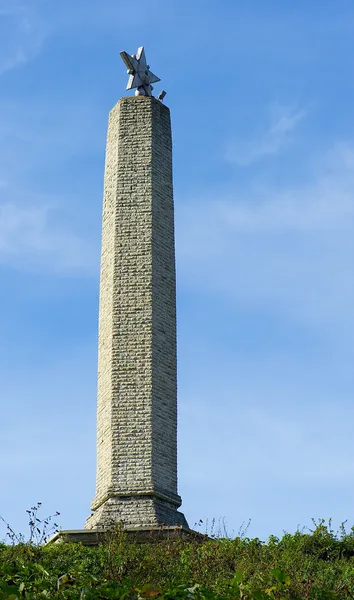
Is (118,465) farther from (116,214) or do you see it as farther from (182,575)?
(182,575)

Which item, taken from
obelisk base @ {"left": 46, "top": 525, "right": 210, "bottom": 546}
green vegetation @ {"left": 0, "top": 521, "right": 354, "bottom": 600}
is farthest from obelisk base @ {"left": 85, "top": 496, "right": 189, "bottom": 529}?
green vegetation @ {"left": 0, "top": 521, "right": 354, "bottom": 600}

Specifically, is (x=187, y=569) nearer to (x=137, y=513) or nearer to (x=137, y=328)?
(x=137, y=513)

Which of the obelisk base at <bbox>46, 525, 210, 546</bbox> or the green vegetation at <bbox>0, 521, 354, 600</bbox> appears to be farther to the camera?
the obelisk base at <bbox>46, 525, 210, 546</bbox>

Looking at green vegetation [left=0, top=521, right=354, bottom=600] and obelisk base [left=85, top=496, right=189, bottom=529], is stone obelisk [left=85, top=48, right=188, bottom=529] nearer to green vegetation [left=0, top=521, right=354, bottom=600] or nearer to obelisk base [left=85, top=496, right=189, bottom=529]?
obelisk base [left=85, top=496, right=189, bottom=529]

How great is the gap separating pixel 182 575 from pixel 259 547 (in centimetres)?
241

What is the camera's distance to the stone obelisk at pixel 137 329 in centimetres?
1859

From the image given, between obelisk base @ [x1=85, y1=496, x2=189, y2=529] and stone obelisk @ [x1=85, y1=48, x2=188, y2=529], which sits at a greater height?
stone obelisk @ [x1=85, y1=48, x2=188, y2=529]

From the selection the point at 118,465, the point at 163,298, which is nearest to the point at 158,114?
the point at 163,298

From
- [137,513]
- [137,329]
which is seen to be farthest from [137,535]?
[137,329]

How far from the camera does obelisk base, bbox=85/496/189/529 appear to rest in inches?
706

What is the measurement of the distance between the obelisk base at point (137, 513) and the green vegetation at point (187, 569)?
246cm

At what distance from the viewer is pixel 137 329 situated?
64.4 feet

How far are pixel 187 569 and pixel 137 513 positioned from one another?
245 inches

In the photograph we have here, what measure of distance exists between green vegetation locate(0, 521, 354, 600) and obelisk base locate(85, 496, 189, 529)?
8.06 feet
